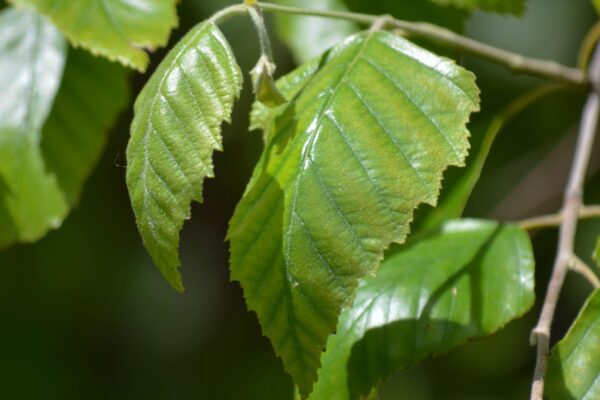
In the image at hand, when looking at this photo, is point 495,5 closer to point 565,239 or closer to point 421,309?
point 565,239

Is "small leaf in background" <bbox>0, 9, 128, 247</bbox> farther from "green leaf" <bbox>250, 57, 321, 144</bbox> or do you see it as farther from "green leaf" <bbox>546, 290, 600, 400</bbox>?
"green leaf" <bbox>546, 290, 600, 400</bbox>

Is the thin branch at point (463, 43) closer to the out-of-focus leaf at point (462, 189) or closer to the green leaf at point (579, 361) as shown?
the out-of-focus leaf at point (462, 189)

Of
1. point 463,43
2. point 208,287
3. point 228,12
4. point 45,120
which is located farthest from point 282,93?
point 208,287

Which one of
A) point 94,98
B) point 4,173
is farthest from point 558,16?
point 4,173

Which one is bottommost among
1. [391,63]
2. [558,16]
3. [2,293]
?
[2,293]

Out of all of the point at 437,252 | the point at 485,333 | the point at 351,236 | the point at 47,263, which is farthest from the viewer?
the point at 47,263

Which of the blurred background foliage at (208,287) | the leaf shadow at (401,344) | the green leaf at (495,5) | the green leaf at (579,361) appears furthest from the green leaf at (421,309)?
the blurred background foliage at (208,287)

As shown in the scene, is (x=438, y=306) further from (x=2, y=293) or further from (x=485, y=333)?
(x=2, y=293)
